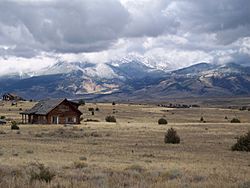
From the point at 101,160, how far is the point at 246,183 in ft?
33.5

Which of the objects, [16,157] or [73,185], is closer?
[73,185]

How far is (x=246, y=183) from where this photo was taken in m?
15.7

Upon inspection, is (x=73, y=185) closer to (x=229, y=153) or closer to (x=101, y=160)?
(x=101, y=160)

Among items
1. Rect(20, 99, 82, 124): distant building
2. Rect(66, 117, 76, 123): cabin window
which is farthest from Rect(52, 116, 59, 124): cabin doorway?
Rect(66, 117, 76, 123): cabin window

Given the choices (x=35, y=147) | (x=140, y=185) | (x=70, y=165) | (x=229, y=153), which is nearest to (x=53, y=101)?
(x=35, y=147)

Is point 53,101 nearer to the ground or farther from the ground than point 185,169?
farther from the ground

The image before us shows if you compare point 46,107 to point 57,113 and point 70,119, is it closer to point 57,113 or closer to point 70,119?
point 57,113

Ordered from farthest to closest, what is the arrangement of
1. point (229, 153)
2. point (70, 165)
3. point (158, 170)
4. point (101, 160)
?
point (229, 153) → point (101, 160) → point (70, 165) → point (158, 170)

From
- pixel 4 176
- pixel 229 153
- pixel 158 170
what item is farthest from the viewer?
pixel 229 153

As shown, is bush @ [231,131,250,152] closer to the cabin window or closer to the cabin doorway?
the cabin window

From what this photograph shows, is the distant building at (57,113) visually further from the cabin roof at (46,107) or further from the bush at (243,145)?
the bush at (243,145)

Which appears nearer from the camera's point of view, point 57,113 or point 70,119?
point 70,119

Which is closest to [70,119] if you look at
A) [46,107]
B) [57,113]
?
[57,113]

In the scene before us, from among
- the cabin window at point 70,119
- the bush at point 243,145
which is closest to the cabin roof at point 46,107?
the cabin window at point 70,119
